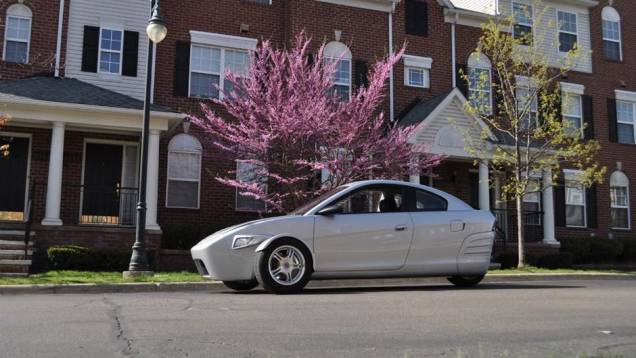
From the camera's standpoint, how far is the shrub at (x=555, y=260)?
1789 centimetres

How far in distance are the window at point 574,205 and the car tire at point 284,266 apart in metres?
15.3

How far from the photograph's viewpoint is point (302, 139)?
14.0 meters

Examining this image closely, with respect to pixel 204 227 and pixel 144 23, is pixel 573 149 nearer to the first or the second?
pixel 204 227

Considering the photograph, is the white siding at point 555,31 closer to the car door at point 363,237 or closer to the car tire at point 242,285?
the car door at point 363,237

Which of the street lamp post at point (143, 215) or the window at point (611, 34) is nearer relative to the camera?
the street lamp post at point (143, 215)

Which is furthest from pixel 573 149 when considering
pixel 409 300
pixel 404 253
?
pixel 409 300

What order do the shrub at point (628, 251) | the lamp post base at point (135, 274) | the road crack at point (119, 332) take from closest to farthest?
1. the road crack at point (119, 332)
2. the lamp post base at point (135, 274)
3. the shrub at point (628, 251)

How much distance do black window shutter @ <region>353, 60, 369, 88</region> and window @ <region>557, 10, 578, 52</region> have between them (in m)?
7.87

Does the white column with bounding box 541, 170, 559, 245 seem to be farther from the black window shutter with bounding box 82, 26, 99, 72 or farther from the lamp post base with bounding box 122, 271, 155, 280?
the black window shutter with bounding box 82, 26, 99, 72

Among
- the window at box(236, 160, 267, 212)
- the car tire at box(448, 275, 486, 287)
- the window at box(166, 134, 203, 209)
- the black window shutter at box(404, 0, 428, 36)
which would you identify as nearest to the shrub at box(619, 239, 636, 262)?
the black window shutter at box(404, 0, 428, 36)

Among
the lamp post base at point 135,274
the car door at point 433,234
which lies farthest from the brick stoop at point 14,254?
the car door at point 433,234

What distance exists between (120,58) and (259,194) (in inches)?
245

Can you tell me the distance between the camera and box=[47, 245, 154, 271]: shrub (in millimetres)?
13664

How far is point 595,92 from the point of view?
74.1ft
